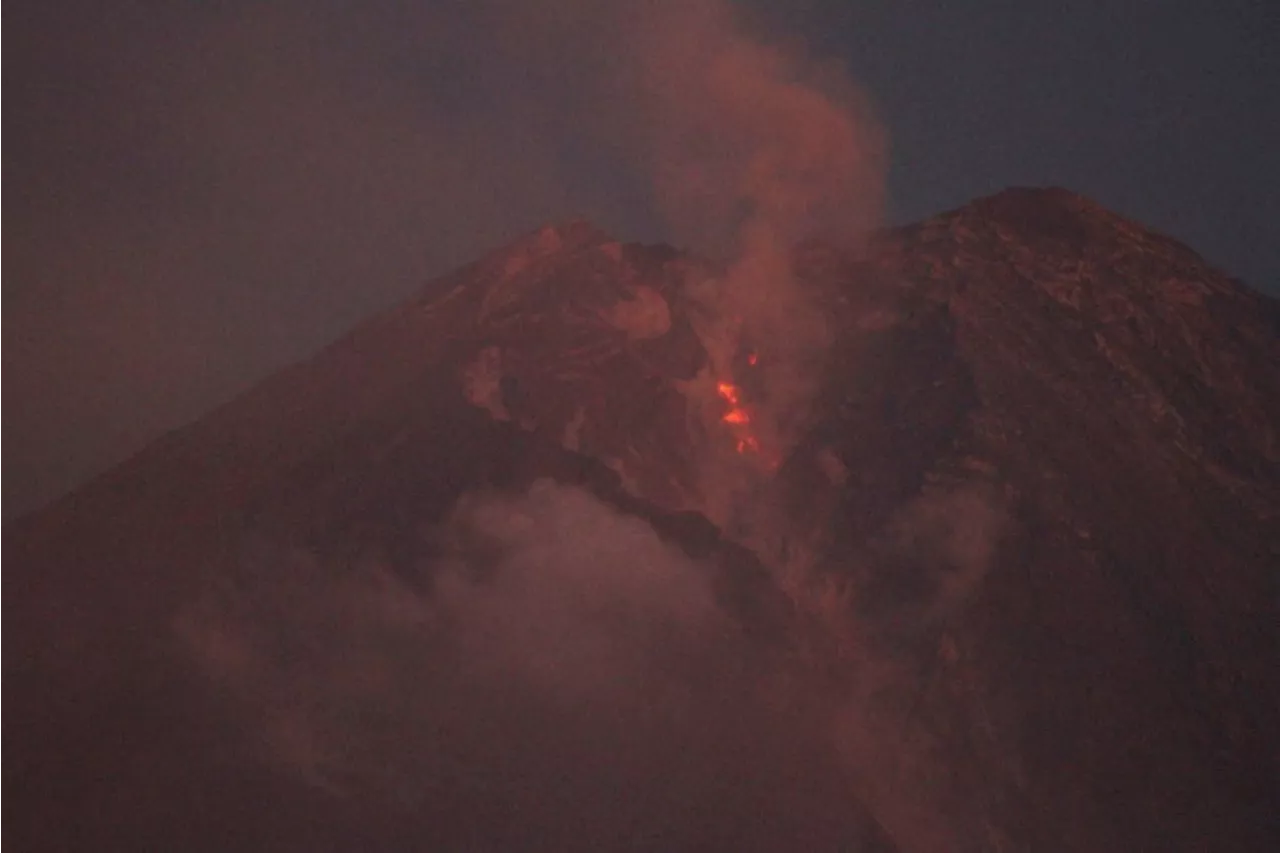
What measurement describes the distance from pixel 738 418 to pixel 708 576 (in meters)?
8.43

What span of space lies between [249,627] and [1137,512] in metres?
30.3

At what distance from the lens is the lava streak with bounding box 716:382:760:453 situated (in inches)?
1709

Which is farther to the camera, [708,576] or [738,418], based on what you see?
[738,418]

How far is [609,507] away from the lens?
131ft

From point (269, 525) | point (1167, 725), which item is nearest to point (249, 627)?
point (269, 525)

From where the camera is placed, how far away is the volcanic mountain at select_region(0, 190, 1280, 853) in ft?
96.1

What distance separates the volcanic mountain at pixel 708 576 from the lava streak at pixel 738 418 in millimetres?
116

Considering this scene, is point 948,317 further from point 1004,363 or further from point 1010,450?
point 1010,450

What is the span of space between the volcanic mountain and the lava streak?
116 millimetres

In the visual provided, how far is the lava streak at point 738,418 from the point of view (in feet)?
142

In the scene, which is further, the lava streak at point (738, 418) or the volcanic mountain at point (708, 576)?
the lava streak at point (738, 418)

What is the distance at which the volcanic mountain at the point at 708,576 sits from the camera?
29.3 metres

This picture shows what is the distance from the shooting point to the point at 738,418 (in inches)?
1753

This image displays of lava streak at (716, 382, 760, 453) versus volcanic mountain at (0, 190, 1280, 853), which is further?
lava streak at (716, 382, 760, 453)
